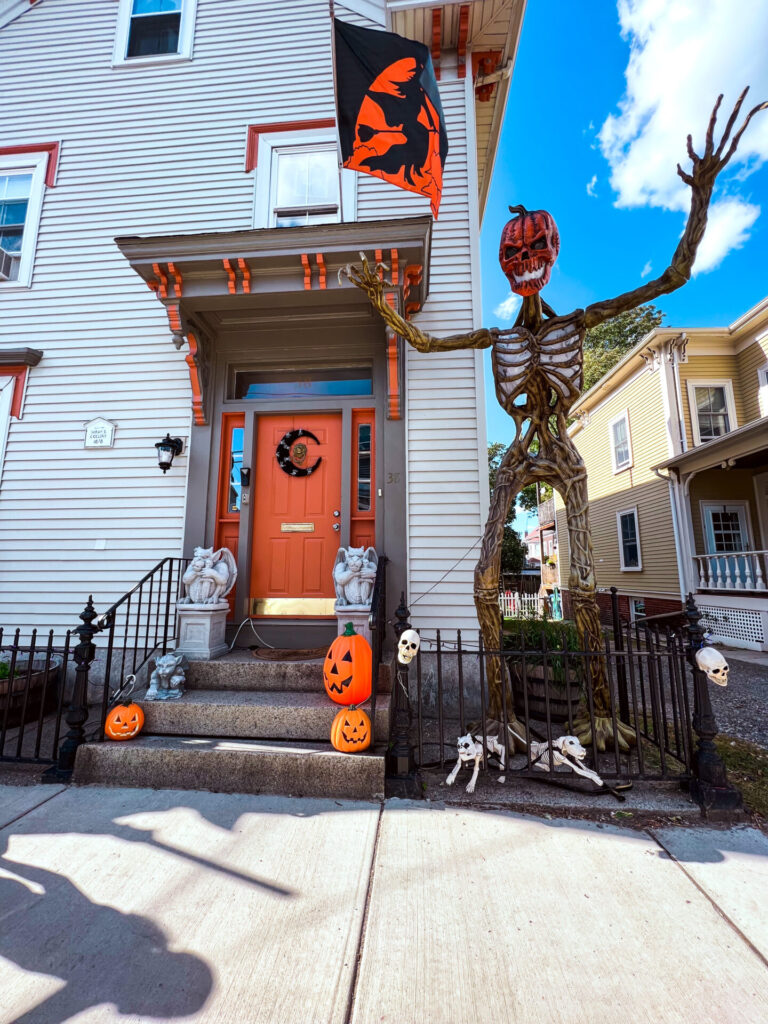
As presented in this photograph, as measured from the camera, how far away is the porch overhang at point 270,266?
3977 mm

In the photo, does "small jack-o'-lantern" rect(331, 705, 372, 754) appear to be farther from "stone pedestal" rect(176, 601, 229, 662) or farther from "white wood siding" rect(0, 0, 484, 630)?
"white wood siding" rect(0, 0, 484, 630)

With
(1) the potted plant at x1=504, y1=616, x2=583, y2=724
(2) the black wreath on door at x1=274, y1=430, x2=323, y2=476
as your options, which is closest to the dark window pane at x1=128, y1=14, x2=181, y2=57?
(2) the black wreath on door at x1=274, y1=430, x2=323, y2=476

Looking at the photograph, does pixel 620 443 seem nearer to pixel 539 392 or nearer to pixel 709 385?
pixel 709 385

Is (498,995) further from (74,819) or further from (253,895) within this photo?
(74,819)

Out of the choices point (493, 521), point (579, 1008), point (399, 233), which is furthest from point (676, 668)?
point (399, 233)

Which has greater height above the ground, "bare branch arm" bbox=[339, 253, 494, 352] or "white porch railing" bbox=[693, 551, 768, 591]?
"bare branch arm" bbox=[339, 253, 494, 352]

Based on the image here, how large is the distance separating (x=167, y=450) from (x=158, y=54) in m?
5.56

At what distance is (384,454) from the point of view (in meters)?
4.76

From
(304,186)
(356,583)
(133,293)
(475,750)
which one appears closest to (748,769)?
(475,750)

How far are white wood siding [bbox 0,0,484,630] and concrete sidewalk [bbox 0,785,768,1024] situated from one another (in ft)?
7.88

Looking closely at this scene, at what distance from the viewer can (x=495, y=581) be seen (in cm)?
331

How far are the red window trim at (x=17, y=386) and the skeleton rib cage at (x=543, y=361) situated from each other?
5296 millimetres

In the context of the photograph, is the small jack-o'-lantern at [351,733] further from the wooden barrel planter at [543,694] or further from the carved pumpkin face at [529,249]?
the carved pumpkin face at [529,249]

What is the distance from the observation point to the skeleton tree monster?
3.18 metres
